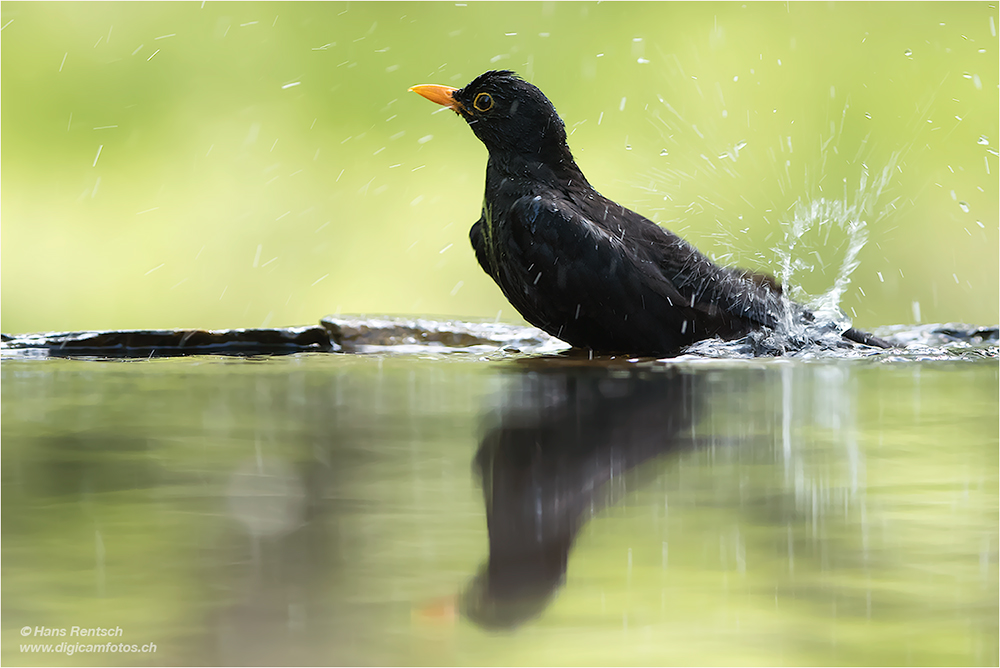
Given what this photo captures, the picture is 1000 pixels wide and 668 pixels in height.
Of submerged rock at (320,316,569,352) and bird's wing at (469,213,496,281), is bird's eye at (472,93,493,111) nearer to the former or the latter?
bird's wing at (469,213,496,281)

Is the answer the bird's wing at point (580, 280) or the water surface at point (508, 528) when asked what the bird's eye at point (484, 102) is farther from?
the water surface at point (508, 528)

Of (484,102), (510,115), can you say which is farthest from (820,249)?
(484,102)

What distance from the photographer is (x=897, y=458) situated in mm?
1975

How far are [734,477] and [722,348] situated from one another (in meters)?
2.41

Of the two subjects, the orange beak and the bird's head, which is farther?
the orange beak

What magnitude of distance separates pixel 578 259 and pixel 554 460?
87.5 inches

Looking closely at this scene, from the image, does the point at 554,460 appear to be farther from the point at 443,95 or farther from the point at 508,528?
the point at 443,95

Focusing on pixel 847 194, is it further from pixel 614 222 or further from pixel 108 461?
pixel 108 461

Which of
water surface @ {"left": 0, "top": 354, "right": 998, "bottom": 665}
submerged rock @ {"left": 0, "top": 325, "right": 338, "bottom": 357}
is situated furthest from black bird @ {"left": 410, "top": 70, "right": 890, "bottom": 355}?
water surface @ {"left": 0, "top": 354, "right": 998, "bottom": 665}

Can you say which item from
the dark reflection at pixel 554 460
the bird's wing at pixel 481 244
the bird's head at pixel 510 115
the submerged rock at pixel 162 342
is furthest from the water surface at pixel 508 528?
the bird's head at pixel 510 115

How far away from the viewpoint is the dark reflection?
1.25m

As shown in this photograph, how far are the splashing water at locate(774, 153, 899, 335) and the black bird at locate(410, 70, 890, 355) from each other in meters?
0.11

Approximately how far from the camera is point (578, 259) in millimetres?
4078

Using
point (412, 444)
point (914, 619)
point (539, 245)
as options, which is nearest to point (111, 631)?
point (914, 619)
